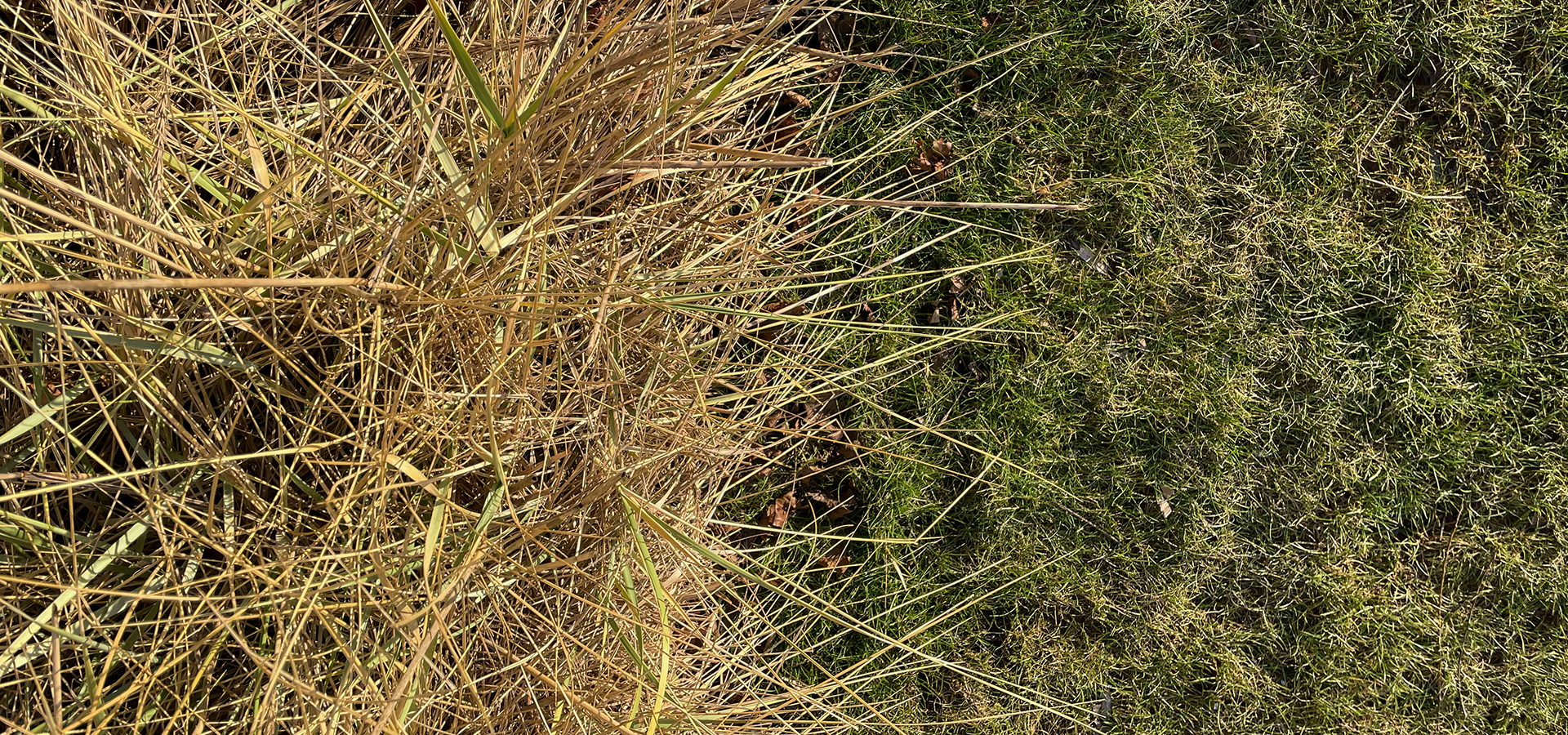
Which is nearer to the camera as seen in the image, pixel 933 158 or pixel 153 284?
pixel 153 284

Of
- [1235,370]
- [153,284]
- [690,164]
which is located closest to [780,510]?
[690,164]

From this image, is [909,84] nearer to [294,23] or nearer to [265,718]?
[294,23]

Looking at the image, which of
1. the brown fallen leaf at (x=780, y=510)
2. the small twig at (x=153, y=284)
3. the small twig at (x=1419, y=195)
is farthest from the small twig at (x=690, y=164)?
the small twig at (x=1419, y=195)

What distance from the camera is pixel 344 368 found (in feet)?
5.20

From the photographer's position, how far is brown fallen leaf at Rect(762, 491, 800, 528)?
2371mm

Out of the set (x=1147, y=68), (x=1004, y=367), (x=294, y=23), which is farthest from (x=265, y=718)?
(x=1147, y=68)

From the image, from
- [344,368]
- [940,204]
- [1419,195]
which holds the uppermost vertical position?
[344,368]

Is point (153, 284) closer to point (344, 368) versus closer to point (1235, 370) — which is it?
point (344, 368)

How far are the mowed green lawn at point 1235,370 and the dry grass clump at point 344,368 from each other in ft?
2.41

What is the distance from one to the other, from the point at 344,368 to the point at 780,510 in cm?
→ 115

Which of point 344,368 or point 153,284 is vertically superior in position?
point 153,284

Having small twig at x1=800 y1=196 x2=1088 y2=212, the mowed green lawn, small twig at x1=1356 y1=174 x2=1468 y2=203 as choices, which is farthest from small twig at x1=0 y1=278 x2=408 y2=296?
small twig at x1=1356 y1=174 x2=1468 y2=203

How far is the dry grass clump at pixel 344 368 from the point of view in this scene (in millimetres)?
1503

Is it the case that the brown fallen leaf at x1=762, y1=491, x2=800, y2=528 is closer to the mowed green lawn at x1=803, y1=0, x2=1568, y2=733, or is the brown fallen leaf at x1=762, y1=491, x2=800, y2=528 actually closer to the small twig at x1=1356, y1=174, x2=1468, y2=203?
the mowed green lawn at x1=803, y1=0, x2=1568, y2=733
